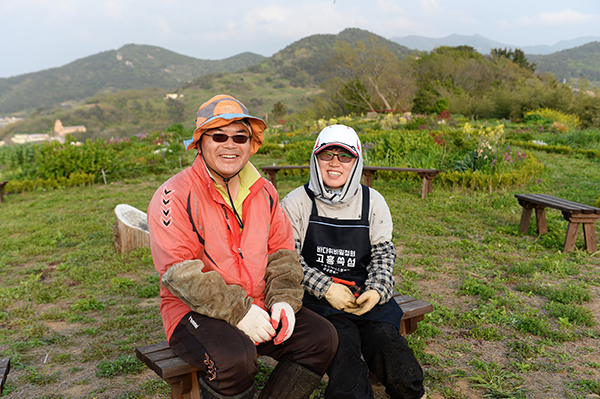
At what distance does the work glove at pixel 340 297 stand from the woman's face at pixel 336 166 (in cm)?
63

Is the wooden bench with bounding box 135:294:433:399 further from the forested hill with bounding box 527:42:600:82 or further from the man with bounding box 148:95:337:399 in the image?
the forested hill with bounding box 527:42:600:82

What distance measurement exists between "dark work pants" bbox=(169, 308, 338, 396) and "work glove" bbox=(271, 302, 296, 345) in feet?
0.26

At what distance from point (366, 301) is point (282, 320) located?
0.56 meters

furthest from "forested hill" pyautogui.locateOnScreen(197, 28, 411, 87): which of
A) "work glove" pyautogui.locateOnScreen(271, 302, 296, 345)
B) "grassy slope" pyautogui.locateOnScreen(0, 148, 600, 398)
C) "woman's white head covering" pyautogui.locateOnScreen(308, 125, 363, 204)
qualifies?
"work glove" pyautogui.locateOnScreen(271, 302, 296, 345)

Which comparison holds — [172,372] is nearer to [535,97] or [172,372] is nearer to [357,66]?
[535,97]

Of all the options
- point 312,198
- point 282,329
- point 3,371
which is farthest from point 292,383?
point 3,371

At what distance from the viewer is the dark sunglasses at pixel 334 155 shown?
2.36m

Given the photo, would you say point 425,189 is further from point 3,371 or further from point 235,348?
point 3,371

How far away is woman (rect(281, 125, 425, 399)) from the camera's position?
213 centimetres

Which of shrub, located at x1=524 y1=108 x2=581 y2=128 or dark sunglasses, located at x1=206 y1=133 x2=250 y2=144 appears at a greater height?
shrub, located at x1=524 y1=108 x2=581 y2=128

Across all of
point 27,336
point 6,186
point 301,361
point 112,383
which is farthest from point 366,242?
point 6,186

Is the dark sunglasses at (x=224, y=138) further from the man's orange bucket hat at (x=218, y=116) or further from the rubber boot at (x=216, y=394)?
the rubber boot at (x=216, y=394)

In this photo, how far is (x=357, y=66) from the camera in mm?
40000

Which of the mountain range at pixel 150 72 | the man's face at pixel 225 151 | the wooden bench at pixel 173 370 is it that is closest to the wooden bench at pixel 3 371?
the wooden bench at pixel 173 370
